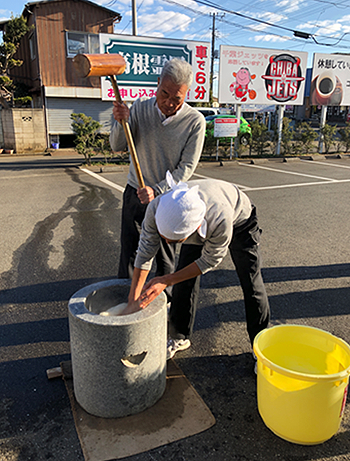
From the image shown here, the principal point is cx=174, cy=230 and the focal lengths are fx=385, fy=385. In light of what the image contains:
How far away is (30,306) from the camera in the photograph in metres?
3.63

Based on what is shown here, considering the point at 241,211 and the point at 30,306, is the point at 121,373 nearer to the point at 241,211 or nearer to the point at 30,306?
the point at 241,211

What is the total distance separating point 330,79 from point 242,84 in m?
4.59

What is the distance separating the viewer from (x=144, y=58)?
1234cm

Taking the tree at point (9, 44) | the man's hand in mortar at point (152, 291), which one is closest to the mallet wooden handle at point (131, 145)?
the man's hand in mortar at point (152, 291)

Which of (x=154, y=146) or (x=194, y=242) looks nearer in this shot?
(x=194, y=242)

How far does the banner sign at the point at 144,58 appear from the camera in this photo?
11.9 metres

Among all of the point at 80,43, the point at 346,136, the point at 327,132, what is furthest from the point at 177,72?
the point at 80,43

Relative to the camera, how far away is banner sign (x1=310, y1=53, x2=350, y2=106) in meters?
15.4

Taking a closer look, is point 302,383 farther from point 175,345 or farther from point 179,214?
point 175,345

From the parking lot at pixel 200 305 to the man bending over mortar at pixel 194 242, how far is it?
15.5 inches

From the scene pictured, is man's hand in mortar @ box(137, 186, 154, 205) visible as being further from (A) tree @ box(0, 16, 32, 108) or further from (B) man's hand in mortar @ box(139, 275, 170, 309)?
(A) tree @ box(0, 16, 32, 108)

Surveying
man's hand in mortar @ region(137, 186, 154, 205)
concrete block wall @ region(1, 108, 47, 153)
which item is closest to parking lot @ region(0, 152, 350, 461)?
man's hand in mortar @ region(137, 186, 154, 205)

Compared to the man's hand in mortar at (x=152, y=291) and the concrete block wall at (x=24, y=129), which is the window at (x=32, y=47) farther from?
the man's hand in mortar at (x=152, y=291)

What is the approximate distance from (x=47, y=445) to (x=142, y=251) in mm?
1190
